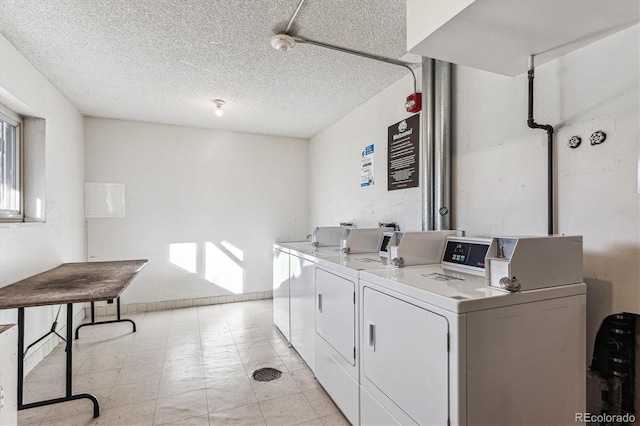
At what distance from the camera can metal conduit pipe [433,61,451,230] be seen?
2184 millimetres

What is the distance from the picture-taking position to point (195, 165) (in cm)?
425

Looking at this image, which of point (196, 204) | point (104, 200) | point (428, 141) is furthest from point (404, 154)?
point (104, 200)

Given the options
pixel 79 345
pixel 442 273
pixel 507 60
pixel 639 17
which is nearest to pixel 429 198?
pixel 442 273

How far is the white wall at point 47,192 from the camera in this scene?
2221mm

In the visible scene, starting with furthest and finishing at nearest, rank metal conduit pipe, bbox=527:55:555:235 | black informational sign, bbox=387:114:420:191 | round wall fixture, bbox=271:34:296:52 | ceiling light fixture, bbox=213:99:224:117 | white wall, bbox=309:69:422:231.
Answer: ceiling light fixture, bbox=213:99:224:117 < white wall, bbox=309:69:422:231 < black informational sign, bbox=387:114:420:191 < round wall fixture, bbox=271:34:296:52 < metal conduit pipe, bbox=527:55:555:235

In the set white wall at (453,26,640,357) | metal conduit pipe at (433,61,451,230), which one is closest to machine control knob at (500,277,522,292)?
white wall at (453,26,640,357)

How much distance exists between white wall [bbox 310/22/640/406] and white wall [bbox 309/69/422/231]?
31cm

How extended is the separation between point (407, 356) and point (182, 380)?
189cm

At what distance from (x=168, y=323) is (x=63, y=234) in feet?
4.75

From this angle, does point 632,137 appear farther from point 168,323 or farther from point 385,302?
point 168,323

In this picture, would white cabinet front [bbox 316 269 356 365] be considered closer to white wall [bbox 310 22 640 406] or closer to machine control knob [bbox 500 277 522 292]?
machine control knob [bbox 500 277 522 292]

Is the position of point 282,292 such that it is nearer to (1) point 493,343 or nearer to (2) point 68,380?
(2) point 68,380

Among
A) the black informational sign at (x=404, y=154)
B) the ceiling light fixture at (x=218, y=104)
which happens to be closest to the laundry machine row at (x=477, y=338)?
the black informational sign at (x=404, y=154)

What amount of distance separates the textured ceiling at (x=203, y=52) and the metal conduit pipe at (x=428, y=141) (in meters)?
0.28
